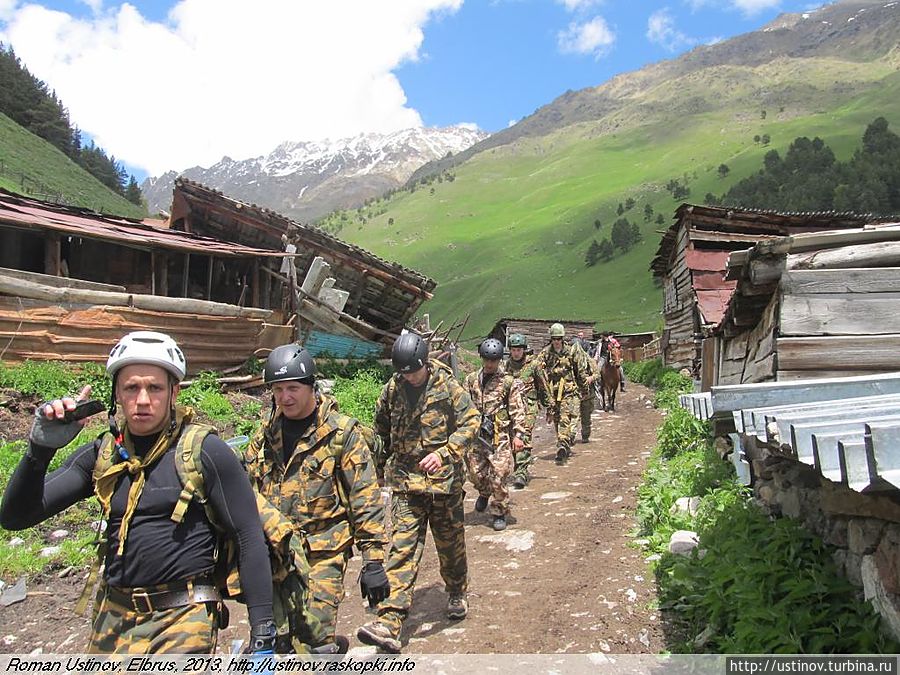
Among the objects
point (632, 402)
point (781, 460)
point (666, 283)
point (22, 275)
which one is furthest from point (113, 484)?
point (666, 283)

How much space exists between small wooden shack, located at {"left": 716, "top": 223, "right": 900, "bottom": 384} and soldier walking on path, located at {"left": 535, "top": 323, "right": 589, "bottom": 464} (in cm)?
614

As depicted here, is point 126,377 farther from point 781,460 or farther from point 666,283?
point 666,283

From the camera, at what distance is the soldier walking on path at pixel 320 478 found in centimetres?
381

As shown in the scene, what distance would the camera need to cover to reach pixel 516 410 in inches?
339

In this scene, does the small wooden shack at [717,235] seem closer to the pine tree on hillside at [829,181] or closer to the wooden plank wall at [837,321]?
the wooden plank wall at [837,321]

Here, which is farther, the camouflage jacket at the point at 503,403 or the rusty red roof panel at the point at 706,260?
the rusty red roof panel at the point at 706,260

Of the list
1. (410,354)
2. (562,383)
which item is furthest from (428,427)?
(562,383)

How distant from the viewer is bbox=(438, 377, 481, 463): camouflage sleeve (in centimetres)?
523

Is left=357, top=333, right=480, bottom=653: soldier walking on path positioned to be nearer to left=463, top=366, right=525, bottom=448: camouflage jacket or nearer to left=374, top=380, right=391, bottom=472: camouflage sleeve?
left=374, top=380, right=391, bottom=472: camouflage sleeve

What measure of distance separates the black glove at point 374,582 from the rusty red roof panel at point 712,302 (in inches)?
525

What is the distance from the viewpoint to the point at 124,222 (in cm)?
1634

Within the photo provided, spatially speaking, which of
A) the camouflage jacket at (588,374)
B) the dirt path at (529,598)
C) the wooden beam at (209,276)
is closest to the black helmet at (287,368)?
the dirt path at (529,598)

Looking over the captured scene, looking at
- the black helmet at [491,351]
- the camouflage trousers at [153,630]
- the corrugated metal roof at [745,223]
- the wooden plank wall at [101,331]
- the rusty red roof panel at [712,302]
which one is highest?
Answer: the corrugated metal roof at [745,223]

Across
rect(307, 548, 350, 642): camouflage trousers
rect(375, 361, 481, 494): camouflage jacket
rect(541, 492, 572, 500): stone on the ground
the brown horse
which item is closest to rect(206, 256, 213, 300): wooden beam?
rect(541, 492, 572, 500): stone on the ground
